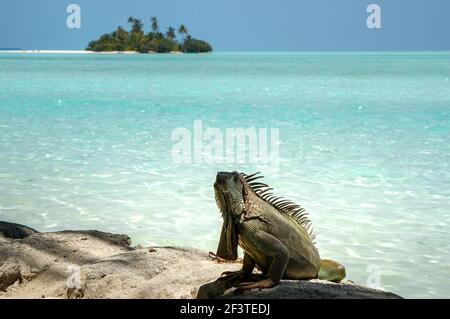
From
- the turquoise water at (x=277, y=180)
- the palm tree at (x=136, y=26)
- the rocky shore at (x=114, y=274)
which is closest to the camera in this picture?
the rocky shore at (x=114, y=274)

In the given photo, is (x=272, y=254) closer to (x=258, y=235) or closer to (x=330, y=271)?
(x=258, y=235)

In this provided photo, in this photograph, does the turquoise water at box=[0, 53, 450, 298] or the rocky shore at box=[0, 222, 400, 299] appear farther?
the turquoise water at box=[0, 53, 450, 298]

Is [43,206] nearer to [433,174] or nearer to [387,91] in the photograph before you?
[433,174]

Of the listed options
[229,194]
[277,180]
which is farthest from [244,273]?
[277,180]

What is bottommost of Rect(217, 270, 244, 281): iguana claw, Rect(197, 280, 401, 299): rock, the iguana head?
Rect(197, 280, 401, 299): rock

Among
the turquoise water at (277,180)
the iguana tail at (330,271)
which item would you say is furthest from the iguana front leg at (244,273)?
the turquoise water at (277,180)

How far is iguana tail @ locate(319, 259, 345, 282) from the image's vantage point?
12.6 ft

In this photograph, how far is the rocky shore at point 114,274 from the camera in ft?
11.0

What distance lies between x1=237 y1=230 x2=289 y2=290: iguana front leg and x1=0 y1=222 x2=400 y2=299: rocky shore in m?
0.04

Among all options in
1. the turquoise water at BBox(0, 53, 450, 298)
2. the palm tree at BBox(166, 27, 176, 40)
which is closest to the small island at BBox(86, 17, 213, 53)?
the palm tree at BBox(166, 27, 176, 40)

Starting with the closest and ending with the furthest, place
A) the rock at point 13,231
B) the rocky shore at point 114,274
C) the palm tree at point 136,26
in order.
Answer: the rocky shore at point 114,274, the rock at point 13,231, the palm tree at point 136,26

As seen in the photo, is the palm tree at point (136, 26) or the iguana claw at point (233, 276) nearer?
the iguana claw at point (233, 276)

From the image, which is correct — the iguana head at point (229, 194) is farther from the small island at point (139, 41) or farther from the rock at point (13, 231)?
the small island at point (139, 41)

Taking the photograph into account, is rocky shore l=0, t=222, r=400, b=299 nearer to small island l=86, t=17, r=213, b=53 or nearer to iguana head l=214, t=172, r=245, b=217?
iguana head l=214, t=172, r=245, b=217
